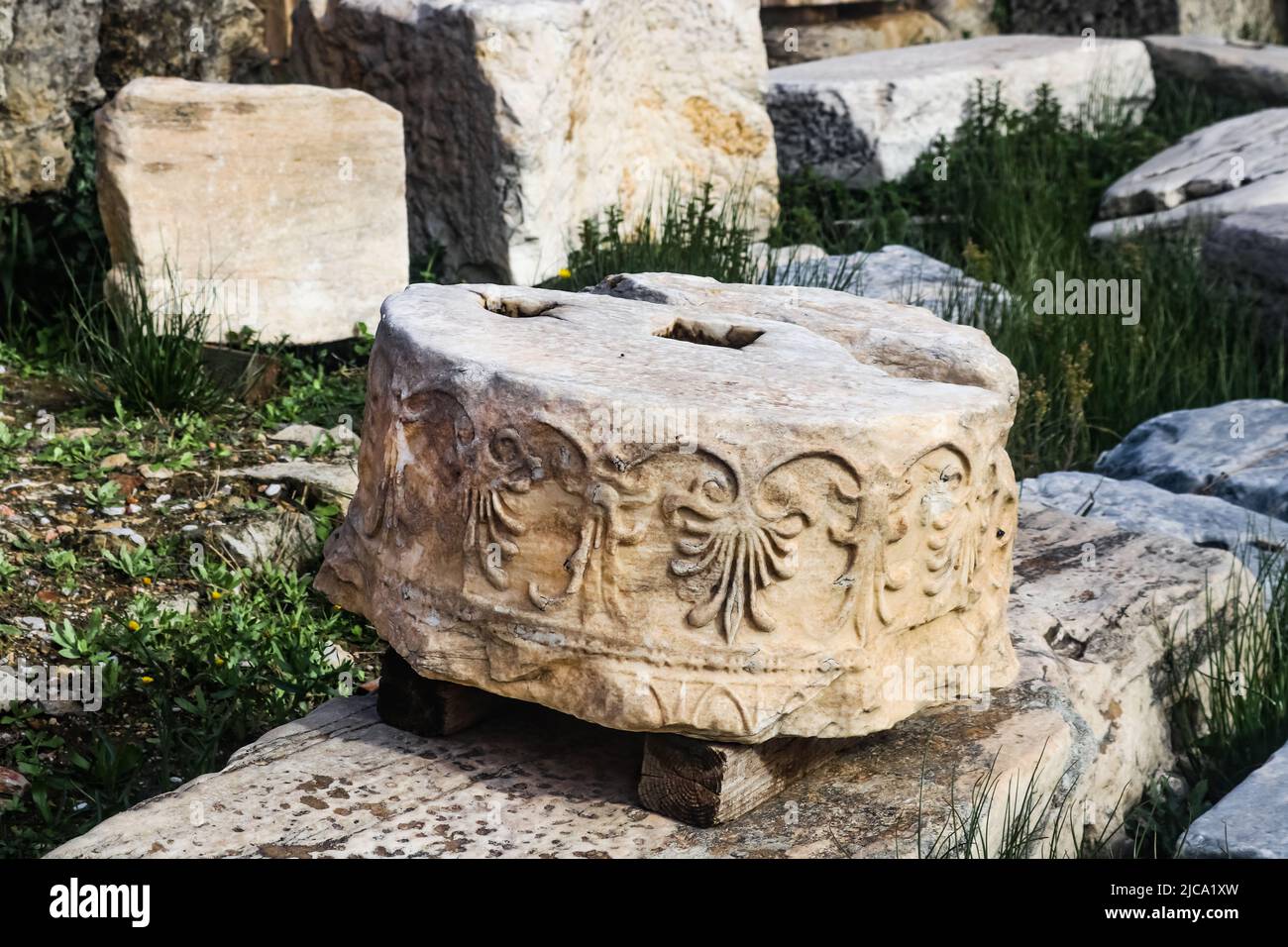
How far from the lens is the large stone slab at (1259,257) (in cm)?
612

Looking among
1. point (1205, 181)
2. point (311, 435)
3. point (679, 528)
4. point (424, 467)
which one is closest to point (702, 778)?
point (679, 528)

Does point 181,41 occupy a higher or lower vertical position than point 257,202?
higher

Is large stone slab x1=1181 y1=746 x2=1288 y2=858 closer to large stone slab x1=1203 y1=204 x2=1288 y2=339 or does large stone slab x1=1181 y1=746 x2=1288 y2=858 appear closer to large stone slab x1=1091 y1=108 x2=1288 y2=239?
large stone slab x1=1203 y1=204 x2=1288 y2=339

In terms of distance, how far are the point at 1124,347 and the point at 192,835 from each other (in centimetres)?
438

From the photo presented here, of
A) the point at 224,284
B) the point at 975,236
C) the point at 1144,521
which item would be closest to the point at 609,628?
the point at 1144,521

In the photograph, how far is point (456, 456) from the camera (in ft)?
8.82

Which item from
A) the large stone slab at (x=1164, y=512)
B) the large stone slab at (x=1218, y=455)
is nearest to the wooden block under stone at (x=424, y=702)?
the large stone slab at (x=1164, y=512)

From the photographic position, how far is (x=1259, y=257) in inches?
244

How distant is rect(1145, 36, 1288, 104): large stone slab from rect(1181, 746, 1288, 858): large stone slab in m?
6.83

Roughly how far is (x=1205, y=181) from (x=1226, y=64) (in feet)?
7.11

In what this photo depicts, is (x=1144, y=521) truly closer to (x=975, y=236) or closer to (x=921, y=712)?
(x=921, y=712)

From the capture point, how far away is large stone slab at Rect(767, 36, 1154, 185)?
7723 millimetres

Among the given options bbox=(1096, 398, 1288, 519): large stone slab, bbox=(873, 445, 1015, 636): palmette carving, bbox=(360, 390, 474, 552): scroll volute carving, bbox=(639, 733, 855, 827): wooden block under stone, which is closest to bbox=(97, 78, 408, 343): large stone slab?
bbox=(360, 390, 474, 552): scroll volute carving

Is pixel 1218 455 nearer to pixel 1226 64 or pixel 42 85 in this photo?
pixel 42 85
